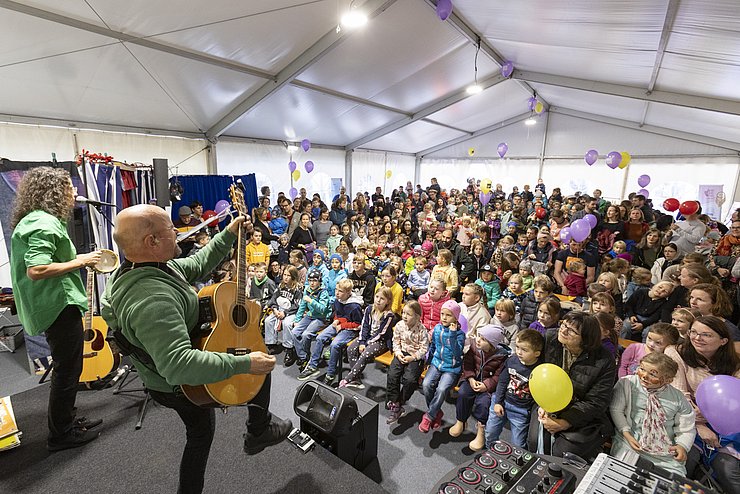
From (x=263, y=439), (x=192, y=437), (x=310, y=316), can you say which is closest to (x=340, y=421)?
(x=263, y=439)

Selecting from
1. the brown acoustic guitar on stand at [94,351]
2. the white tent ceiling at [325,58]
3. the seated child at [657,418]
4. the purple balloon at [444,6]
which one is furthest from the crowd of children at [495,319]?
the purple balloon at [444,6]

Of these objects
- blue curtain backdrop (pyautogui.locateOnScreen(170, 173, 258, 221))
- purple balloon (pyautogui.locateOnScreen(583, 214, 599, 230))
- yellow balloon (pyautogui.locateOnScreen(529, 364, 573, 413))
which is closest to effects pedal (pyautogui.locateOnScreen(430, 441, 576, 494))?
yellow balloon (pyautogui.locateOnScreen(529, 364, 573, 413))

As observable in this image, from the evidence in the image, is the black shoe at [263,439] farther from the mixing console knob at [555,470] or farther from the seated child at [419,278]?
the seated child at [419,278]

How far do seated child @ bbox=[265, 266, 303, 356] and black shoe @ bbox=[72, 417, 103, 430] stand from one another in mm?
1717

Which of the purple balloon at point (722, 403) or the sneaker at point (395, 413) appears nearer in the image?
the purple balloon at point (722, 403)

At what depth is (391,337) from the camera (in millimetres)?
3227

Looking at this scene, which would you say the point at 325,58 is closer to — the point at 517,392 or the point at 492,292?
the point at 492,292

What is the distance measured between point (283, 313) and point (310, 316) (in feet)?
1.30

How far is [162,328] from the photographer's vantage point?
3.54ft

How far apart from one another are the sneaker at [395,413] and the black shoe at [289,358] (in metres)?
1.33

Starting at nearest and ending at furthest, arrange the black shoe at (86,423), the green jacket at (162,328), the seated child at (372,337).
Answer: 1. the green jacket at (162,328)
2. the black shoe at (86,423)
3. the seated child at (372,337)

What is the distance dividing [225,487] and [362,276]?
2646 mm

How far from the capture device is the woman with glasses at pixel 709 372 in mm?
1778

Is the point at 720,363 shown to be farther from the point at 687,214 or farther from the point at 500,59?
the point at 500,59
